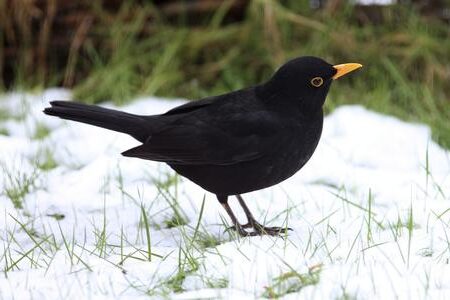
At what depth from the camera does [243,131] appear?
13.2 feet

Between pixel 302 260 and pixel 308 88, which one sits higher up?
pixel 308 88

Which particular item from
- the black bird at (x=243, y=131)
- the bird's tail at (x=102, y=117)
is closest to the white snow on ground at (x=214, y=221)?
the black bird at (x=243, y=131)

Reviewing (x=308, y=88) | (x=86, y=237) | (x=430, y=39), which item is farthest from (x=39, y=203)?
(x=430, y=39)

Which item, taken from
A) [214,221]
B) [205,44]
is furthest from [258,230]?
[205,44]

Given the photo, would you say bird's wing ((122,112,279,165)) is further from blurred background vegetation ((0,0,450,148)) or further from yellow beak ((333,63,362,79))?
blurred background vegetation ((0,0,450,148))

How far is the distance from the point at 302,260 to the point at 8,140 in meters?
2.76

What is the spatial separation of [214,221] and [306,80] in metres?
0.88

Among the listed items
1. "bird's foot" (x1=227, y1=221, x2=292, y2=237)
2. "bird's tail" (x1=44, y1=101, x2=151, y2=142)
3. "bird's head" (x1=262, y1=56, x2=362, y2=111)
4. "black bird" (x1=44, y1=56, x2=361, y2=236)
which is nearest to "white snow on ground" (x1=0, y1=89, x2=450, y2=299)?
"bird's foot" (x1=227, y1=221, x2=292, y2=237)

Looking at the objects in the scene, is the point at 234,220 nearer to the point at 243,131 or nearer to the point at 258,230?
the point at 258,230

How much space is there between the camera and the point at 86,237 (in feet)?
13.2

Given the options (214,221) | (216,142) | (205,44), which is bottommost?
(214,221)

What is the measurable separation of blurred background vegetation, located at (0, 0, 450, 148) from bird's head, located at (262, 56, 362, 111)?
239 centimetres

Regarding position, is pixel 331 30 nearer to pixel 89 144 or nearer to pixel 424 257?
pixel 89 144

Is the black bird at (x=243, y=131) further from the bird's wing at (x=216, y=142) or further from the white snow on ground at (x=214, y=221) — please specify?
the white snow on ground at (x=214, y=221)
